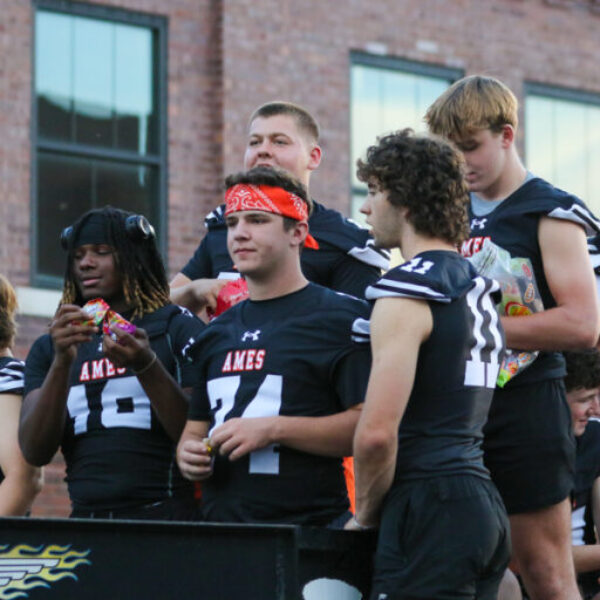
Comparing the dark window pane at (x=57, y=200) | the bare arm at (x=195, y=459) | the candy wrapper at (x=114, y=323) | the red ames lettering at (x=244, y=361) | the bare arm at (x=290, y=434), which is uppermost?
the dark window pane at (x=57, y=200)

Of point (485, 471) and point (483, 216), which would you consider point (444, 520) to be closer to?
point (485, 471)

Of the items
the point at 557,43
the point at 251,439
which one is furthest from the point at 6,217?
the point at 251,439

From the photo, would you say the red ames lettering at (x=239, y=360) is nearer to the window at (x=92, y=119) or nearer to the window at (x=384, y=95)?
the window at (x=92, y=119)

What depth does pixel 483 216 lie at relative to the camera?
5047mm

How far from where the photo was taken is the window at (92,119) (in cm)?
1169

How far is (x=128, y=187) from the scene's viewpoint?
12070 mm

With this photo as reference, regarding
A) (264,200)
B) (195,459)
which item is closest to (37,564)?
(195,459)

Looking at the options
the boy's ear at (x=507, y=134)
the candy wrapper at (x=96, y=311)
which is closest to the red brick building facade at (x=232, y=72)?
the candy wrapper at (x=96, y=311)

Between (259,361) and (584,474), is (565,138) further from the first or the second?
(259,361)

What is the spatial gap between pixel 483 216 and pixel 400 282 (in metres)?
1.02

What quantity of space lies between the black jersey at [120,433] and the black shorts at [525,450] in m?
1.02

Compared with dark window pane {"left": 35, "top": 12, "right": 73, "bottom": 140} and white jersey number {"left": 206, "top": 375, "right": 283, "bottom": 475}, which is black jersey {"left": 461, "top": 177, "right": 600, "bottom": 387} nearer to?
white jersey number {"left": 206, "top": 375, "right": 283, "bottom": 475}

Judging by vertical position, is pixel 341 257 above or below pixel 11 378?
above

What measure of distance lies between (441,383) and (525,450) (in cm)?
77
